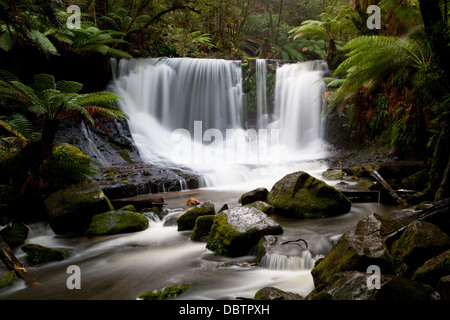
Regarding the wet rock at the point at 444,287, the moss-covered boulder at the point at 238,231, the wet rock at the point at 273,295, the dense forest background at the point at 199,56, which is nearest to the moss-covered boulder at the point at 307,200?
the moss-covered boulder at the point at 238,231

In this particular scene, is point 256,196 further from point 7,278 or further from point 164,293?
point 7,278

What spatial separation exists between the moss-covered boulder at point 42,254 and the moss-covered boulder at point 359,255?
3.04 metres

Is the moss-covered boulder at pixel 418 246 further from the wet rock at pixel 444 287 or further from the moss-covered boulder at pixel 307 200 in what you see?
the moss-covered boulder at pixel 307 200

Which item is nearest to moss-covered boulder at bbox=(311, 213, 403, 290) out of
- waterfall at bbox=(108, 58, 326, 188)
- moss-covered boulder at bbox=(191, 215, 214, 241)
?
moss-covered boulder at bbox=(191, 215, 214, 241)

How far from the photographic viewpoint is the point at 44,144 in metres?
5.07

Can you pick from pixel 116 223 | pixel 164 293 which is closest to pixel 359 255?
pixel 164 293

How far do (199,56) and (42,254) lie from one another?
12.5m

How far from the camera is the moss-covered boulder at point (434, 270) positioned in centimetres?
218

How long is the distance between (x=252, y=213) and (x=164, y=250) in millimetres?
1263

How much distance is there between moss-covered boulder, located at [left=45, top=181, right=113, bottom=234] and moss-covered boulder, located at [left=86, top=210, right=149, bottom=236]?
175 mm

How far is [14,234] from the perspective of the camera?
14.2 feet

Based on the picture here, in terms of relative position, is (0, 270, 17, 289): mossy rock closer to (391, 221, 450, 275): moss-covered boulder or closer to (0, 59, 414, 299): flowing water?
(0, 59, 414, 299): flowing water
